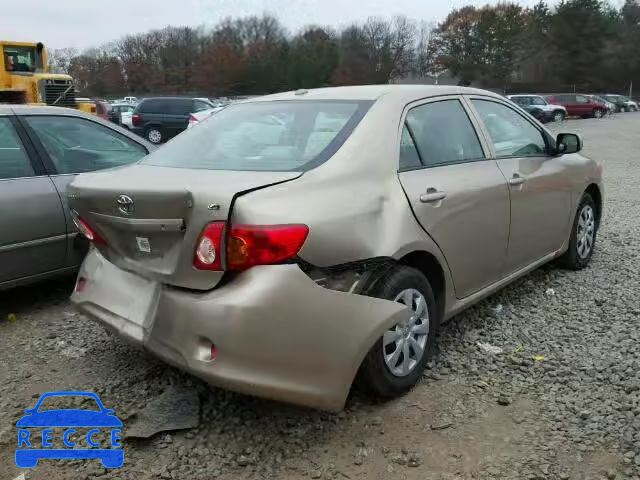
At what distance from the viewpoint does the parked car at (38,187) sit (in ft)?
13.4

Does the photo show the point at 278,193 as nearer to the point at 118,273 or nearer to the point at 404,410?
the point at 118,273

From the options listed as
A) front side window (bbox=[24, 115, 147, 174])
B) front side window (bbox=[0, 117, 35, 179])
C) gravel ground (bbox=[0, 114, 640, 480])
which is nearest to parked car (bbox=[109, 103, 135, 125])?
front side window (bbox=[24, 115, 147, 174])

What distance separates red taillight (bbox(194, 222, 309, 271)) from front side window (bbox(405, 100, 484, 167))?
1192 mm

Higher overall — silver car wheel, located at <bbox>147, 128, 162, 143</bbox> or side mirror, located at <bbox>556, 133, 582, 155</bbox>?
side mirror, located at <bbox>556, 133, 582, 155</bbox>

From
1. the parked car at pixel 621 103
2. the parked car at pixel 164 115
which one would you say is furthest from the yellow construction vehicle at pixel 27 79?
the parked car at pixel 621 103

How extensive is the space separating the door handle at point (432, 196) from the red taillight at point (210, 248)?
1.18 metres

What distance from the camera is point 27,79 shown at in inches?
672

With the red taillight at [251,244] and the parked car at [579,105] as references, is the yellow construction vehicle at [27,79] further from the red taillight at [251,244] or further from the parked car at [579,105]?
the parked car at [579,105]

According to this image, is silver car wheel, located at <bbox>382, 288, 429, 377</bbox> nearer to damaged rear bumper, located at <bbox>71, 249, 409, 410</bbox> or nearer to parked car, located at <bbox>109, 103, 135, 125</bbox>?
damaged rear bumper, located at <bbox>71, 249, 409, 410</bbox>

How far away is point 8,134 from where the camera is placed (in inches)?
171

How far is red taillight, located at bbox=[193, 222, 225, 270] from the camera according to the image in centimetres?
252

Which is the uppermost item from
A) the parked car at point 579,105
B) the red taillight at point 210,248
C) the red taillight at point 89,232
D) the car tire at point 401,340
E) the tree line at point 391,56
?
the tree line at point 391,56


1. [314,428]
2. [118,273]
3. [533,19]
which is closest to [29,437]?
[118,273]

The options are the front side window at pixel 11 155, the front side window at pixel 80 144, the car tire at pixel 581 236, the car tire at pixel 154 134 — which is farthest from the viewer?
the car tire at pixel 154 134
